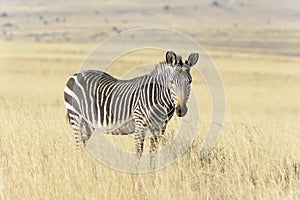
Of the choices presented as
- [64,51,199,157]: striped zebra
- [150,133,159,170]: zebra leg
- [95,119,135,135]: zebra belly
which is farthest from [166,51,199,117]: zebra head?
[95,119,135,135]: zebra belly

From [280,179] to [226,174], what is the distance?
1.75 feet

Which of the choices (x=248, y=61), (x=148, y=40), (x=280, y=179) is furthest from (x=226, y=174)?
(x=148, y=40)

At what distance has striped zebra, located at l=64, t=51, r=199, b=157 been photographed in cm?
680

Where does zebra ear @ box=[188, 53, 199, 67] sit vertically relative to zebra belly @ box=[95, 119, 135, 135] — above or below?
above

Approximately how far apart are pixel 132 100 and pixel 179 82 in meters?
0.86

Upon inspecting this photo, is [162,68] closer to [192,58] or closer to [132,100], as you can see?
[192,58]

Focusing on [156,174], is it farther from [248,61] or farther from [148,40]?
[148,40]

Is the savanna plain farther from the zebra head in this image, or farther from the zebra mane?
the zebra mane

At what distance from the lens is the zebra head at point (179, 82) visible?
6.65 metres

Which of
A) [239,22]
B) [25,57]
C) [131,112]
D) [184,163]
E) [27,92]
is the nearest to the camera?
[184,163]

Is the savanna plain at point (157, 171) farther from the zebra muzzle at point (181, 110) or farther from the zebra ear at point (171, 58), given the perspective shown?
the zebra ear at point (171, 58)

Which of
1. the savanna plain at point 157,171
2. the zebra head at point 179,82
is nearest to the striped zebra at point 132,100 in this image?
the zebra head at point 179,82

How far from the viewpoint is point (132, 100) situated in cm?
740

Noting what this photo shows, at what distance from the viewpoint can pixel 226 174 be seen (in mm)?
6527
